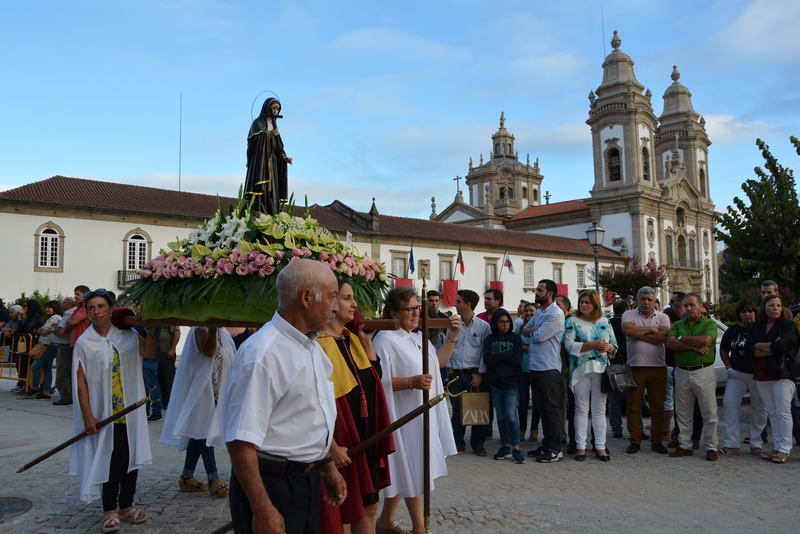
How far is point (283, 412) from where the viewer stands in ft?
8.42

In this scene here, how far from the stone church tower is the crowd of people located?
149ft

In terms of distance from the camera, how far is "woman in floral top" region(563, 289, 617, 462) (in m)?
7.09

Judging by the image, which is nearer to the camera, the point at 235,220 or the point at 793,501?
the point at 235,220

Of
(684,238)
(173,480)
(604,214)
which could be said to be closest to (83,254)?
(173,480)

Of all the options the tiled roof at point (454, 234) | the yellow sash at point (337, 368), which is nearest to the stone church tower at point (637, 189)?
the tiled roof at point (454, 234)

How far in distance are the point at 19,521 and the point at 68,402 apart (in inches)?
288

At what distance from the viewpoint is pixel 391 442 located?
388 cm

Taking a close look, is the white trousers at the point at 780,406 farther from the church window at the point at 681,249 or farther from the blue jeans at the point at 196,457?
the church window at the point at 681,249

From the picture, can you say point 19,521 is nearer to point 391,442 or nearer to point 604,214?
point 391,442

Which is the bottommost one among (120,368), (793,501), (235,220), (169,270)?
(793,501)

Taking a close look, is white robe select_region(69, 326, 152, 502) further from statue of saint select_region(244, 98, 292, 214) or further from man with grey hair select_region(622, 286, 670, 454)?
man with grey hair select_region(622, 286, 670, 454)

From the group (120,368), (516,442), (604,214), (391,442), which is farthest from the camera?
(604,214)

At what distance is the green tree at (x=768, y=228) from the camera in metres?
14.4

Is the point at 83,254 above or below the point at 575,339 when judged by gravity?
above
